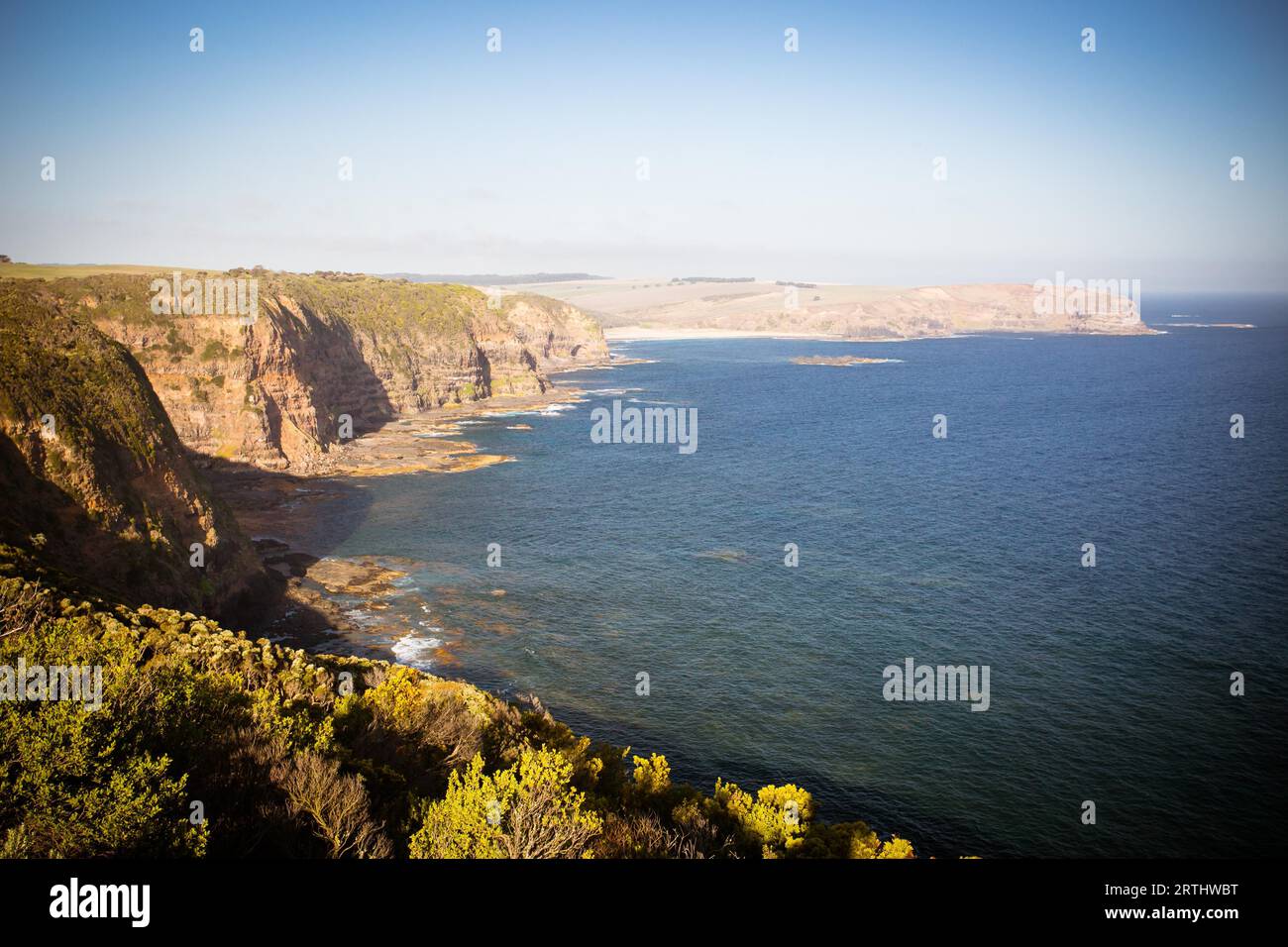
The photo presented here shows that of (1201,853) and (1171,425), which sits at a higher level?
(1171,425)

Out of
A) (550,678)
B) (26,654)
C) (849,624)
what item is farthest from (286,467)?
(26,654)

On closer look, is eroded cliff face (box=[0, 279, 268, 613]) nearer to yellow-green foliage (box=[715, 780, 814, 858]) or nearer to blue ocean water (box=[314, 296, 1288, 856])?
blue ocean water (box=[314, 296, 1288, 856])

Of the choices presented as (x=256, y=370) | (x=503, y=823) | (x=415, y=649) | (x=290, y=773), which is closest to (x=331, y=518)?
(x=256, y=370)

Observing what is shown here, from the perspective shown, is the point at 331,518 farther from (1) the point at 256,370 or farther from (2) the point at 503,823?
(2) the point at 503,823

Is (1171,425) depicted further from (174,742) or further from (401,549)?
(174,742)

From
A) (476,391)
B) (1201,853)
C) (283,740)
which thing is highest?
(476,391)
